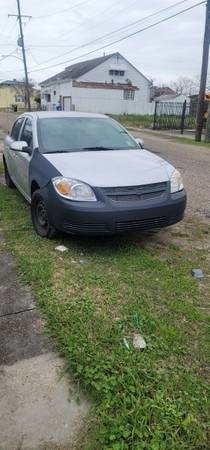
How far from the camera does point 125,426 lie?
6.77ft

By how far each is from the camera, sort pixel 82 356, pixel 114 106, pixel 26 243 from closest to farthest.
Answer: pixel 82 356 < pixel 26 243 < pixel 114 106

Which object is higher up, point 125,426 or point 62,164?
point 62,164

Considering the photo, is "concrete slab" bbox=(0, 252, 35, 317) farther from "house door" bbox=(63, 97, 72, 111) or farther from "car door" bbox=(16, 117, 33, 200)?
"house door" bbox=(63, 97, 72, 111)

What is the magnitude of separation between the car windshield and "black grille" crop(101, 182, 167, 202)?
3.84 ft

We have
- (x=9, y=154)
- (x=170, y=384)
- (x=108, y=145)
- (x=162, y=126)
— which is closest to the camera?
(x=170, y=384)

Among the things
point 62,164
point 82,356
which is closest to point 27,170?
point 62,164

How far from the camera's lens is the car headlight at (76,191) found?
12.8 ft

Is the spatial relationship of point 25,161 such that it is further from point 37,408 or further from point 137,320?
point 37,408

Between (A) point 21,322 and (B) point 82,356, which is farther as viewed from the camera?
(A) point 21,322

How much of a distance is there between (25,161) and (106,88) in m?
41.4

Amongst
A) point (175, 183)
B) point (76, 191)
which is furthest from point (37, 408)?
point (175, 183)

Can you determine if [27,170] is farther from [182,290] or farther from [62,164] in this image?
[182,290]

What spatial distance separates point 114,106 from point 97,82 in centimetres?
396

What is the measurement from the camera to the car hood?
13.0 feet
